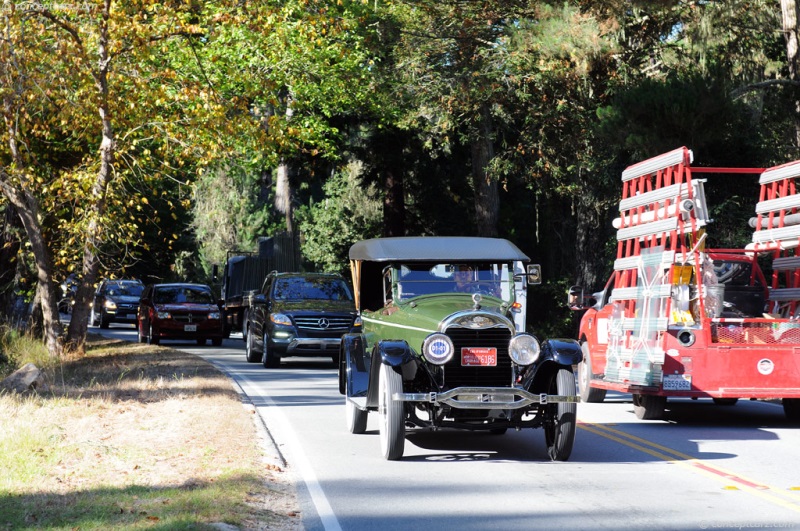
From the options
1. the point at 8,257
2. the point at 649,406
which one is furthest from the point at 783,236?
the point at 8,257

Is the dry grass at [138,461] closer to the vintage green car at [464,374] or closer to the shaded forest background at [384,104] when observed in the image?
the vintage green car at [464,374]

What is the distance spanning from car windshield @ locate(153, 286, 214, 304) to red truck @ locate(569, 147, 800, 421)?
18.1 m

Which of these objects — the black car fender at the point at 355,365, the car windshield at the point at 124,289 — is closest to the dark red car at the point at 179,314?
the car windshield at the point at 124,289

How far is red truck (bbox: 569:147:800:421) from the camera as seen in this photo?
13938 millimetres

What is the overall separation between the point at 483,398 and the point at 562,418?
0.91 meters

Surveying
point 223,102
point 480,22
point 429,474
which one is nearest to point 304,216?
point 480,22

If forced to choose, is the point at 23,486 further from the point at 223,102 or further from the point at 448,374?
the point at 223,102

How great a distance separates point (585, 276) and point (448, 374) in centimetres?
1874

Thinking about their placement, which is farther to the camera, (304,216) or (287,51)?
(304,216)

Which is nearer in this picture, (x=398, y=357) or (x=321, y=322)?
(x=398, y=357)

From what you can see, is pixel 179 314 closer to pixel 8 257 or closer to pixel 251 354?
pixel 8 257

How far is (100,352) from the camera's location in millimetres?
26547

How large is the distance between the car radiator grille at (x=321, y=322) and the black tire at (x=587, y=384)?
728 cm

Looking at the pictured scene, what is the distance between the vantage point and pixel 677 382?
13992mm
